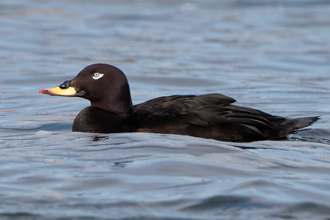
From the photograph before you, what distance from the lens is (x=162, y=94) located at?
400 inches

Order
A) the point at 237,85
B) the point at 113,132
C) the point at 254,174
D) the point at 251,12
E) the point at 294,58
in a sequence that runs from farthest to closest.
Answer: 1. the point at 251,12
2. the point at 294,58
3. the point at 237,85
4. the point at 113,132
5. the point at 254,174

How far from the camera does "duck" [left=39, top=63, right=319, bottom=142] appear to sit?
20.0ft

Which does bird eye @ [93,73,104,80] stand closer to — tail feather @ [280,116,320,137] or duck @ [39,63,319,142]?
duck @ [39,63,319,142]

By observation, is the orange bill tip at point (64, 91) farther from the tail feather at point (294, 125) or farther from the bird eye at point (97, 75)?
the tail feather at point (294, 125)

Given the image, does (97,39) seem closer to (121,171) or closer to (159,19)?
(159,19)

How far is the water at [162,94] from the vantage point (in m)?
4.41

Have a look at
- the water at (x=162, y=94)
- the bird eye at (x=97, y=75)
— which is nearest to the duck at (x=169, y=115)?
the bird eye at (x=97, y=75)

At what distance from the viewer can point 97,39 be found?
15531 mm

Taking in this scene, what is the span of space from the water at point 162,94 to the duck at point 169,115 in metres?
0.13

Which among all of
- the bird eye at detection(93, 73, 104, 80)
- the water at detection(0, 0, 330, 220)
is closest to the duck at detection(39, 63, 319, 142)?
the bird eye at detection(93, 73, 104, 80)

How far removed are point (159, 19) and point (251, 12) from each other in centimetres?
263

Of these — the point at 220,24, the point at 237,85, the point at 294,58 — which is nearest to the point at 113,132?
the point at 237,85

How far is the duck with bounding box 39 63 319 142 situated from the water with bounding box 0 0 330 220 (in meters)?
0.13

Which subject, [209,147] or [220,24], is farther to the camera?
[220,24]
